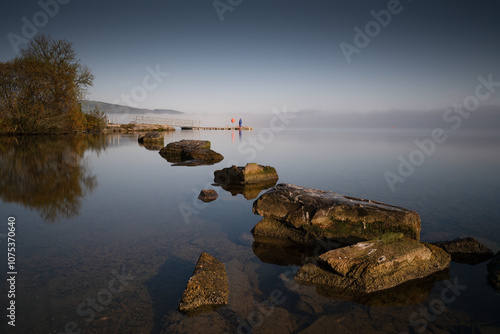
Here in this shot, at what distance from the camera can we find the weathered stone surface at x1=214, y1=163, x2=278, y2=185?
12.6m

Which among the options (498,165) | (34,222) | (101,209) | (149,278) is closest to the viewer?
(149,278)

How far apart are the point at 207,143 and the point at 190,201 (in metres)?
13.3

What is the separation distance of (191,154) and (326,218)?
1606cm

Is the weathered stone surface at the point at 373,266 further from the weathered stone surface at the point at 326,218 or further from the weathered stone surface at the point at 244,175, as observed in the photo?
the weathered stone surface at the point at 244,175

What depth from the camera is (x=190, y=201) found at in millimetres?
9602

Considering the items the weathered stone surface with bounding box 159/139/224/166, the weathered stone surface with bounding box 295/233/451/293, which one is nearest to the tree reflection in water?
the weathered stone surface with bounding box 159/139/224/166

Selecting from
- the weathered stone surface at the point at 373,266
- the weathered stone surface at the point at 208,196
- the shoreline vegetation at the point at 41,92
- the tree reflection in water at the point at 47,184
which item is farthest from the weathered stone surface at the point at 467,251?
the shoreline vegetation at the point at 41,92

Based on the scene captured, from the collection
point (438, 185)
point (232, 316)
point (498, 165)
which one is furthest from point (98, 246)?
point (498, 165)

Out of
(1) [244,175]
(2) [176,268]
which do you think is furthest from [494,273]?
(1) [244,175]

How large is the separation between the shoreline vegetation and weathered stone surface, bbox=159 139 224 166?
23.6 meters

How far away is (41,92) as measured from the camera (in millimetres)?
33781

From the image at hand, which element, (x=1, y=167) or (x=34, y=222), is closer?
(x=34, y=222)

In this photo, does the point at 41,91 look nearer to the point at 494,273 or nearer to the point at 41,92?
the point at 41,92

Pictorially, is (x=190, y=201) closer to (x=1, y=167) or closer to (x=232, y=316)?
(x=232, y=316)
